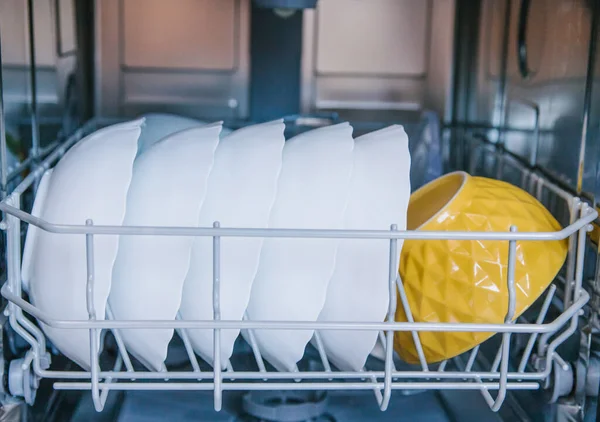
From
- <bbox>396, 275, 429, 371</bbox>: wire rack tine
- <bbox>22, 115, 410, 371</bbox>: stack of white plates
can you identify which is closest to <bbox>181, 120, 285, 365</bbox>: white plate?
<bbox>22, 115, 410, 371</bbox>: stack of white plates

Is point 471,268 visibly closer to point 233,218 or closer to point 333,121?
point 233,218

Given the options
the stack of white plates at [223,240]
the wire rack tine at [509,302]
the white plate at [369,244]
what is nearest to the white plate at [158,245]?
the stack of white plates at [223,240]

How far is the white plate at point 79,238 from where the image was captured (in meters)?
0.61

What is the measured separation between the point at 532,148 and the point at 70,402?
0.54 meters

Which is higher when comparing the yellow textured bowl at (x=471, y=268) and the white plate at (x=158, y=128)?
the white plate at (x=158, y=128)

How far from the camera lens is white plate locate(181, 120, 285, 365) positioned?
2.05ft

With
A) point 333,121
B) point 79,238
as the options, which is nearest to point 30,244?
point 79,238

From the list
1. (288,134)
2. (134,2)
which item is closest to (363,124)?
(288,134)

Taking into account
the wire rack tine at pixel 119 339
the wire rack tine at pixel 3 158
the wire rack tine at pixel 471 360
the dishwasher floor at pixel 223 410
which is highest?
the wire rack tine at pixel 3 158

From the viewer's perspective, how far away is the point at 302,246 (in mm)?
629

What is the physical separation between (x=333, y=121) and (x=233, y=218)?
444mm

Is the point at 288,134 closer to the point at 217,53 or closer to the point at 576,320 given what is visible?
the point at 217,53

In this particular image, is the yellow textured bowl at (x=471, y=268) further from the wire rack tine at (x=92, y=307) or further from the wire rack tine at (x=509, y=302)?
the wire rack tine at (x=92, y=307)

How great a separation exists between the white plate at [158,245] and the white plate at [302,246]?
6 cm
